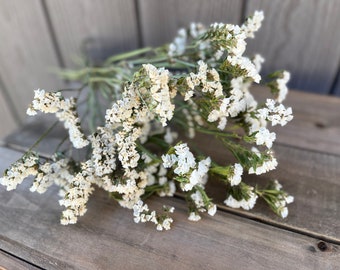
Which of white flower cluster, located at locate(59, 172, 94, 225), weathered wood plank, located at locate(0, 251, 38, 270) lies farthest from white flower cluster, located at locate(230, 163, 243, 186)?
weathered wood plank, located at locate(0, 251, 38, 270)

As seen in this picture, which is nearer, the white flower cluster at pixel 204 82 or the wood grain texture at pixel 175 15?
the white flower cluster at pixel 204 82

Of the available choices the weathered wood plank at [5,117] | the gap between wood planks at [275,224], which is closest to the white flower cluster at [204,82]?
the gap between wood planks at [275,224]

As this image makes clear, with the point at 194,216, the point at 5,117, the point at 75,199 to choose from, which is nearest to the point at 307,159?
the point at 194,216

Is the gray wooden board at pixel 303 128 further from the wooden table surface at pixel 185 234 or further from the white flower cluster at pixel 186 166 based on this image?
the white flower cluster at pixel 186 166

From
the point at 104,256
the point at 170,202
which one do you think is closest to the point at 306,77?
the point at 170,202

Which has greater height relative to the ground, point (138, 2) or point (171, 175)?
point (138, 2)

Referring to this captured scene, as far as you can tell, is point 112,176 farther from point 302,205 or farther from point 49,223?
point 302,205

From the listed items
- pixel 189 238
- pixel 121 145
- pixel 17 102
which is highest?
pixel 121 145
